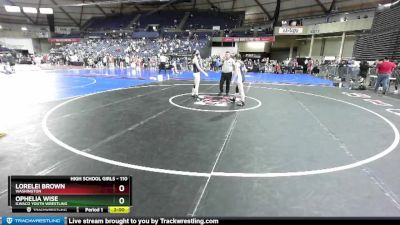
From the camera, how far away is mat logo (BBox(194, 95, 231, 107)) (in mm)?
9738

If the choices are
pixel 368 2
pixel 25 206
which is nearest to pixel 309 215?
pixel 25 206

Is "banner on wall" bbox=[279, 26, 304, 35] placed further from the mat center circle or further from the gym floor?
the gym floor

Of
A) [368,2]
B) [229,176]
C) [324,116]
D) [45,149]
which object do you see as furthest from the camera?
[368,2]

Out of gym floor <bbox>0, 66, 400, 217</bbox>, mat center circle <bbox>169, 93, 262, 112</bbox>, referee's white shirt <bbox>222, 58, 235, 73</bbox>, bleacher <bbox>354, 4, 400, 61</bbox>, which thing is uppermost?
bleacher <bbox>354, 4, 400, 61</bbox>

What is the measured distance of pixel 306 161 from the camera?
183 inches

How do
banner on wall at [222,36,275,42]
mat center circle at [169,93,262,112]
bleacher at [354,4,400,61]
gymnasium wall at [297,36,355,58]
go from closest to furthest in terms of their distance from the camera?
1. mat center circle at [169,93,262,112]
2. bleacher at [354,4,400,61]
3. gymnasium wall at [297,36,355,58]
4. banner on wall at [222,36,275,42]

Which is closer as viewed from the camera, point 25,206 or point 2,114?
point 25,206

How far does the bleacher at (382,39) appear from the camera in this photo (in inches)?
796

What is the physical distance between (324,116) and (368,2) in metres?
A: 33.0

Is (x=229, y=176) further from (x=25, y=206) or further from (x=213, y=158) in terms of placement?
(x=25, y=206)

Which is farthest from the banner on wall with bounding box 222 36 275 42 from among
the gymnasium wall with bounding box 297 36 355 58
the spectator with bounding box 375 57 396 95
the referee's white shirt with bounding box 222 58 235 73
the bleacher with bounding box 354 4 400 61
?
the referee's white shirt with bounding box 222 58 235 73

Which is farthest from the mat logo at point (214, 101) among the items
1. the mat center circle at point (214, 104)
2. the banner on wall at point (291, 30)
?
the banner on wall at point (291, 30)
